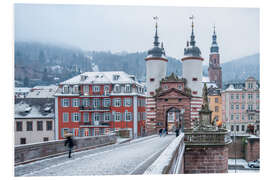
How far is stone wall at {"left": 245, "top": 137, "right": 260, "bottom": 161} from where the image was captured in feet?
47.1

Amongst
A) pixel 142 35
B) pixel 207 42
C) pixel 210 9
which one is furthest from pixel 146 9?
pixel 207 42

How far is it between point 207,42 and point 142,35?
223 centimetres

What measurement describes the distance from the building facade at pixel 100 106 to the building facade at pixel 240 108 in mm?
3965

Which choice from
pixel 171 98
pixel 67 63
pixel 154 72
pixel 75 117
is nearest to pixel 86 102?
pixel 75 117

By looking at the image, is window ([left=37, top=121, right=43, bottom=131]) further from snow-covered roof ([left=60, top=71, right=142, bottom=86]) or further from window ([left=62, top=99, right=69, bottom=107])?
snow-covered roof ([left=60, top=71, right=142, bottom=86])

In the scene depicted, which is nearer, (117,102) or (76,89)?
(76,89)

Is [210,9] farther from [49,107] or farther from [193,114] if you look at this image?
[49,107]

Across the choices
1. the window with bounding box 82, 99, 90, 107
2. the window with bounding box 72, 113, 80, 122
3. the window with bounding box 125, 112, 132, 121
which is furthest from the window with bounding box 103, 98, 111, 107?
the window with bounding box 72, 113, 80, 122

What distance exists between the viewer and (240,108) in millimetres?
10938

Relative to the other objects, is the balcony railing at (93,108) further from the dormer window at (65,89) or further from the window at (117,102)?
the dormer window at (65,89)

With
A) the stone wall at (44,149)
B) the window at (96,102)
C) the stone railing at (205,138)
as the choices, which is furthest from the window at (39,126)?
the stone railing at (205,138)

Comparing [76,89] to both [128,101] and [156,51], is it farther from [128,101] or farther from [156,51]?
[156,51]

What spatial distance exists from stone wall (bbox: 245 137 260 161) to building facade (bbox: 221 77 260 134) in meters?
2.14

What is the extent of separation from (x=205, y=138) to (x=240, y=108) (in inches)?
120
